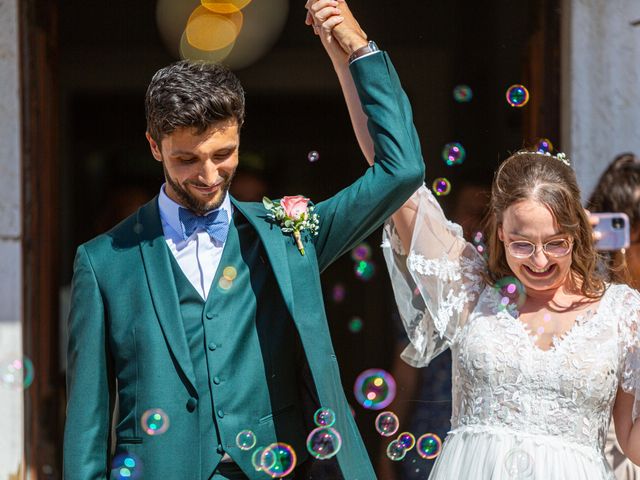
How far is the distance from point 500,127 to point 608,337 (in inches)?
93.5

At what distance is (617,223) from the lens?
3.52 metres

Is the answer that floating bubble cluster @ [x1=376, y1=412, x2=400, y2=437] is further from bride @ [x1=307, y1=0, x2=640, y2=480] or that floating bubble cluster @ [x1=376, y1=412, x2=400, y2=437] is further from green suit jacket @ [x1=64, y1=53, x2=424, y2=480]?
green suit jacket @ [x1=64, y1=53, x2=424, y2=480]

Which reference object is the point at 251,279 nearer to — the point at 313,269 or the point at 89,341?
the point at 313,269

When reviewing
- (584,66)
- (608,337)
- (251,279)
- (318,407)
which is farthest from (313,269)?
(584,66)

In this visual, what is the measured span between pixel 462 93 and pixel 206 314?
8.39ft

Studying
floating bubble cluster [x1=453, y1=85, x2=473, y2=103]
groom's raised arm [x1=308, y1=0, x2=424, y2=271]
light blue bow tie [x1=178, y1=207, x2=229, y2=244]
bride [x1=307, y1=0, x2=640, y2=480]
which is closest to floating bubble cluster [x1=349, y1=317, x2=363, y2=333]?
floating bubble cluster [x1=453, y1=85, x2=473, y2=103]

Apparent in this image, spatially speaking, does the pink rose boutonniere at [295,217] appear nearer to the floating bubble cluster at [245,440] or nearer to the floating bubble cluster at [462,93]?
the floating bubble cluster at [245,440]

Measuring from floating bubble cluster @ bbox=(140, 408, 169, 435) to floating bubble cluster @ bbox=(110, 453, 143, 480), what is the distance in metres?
0.09

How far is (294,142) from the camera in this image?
523cm

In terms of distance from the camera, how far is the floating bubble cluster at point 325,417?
2484mm

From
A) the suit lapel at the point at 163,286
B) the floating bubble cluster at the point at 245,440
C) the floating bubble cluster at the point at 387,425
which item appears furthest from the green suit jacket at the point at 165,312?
the floating bubble cluster at the point at 387,425

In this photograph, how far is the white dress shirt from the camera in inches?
103

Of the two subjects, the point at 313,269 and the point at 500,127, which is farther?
the point at 500,127

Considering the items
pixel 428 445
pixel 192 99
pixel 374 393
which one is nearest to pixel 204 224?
pixel 192 99
